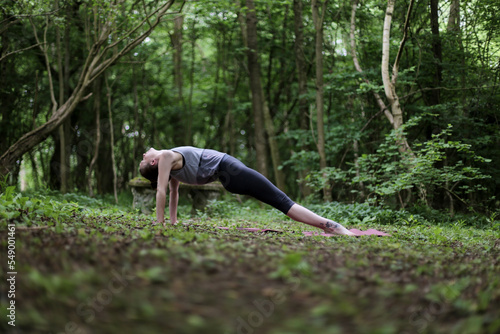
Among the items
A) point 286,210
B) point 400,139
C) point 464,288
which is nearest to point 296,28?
point 400,139

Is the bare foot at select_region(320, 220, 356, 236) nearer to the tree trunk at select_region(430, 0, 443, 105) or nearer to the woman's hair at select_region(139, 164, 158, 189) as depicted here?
the woman's hair at select_region(139, 164, 158, 189)

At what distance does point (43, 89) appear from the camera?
45.9ft

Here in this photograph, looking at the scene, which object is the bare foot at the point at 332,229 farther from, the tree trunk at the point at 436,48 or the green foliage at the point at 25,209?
the tree trunk at the point at 436,48

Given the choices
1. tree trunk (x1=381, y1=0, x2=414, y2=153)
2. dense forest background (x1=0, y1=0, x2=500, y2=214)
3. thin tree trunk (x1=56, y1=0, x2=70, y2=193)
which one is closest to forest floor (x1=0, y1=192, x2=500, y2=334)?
dense forest background (x1=0, y1=0, x2=500, y2=214)

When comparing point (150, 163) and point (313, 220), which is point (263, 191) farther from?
point (150, 163)

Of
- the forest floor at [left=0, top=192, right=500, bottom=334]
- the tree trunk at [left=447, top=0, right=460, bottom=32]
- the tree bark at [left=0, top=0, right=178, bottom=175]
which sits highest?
the tree trunk at [left=447, top=0, right=460, bottom=32]

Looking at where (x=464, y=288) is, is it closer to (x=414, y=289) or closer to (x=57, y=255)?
(x=414, y=289)

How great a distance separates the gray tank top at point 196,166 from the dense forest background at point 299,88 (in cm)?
429

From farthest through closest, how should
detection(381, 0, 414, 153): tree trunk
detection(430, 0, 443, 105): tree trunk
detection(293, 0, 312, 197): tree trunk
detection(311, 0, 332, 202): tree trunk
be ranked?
detection(293, 0, 312, 197): tree trunk < detection(311, 0, 332, 202): tree trunk < detection(430, 0, 443, 105): tree trunk < detection(381, 0, 414, 153): tree trunk

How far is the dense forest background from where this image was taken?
9.04 meters

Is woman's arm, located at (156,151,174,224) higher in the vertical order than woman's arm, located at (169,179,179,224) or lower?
higher

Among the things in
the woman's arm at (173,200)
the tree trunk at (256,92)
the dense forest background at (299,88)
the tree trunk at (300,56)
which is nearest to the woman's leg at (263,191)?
the woman's arm at (173,200)

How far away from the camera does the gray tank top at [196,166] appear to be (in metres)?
4.83

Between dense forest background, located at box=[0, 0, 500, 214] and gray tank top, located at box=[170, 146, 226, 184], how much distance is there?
4.29 metres
